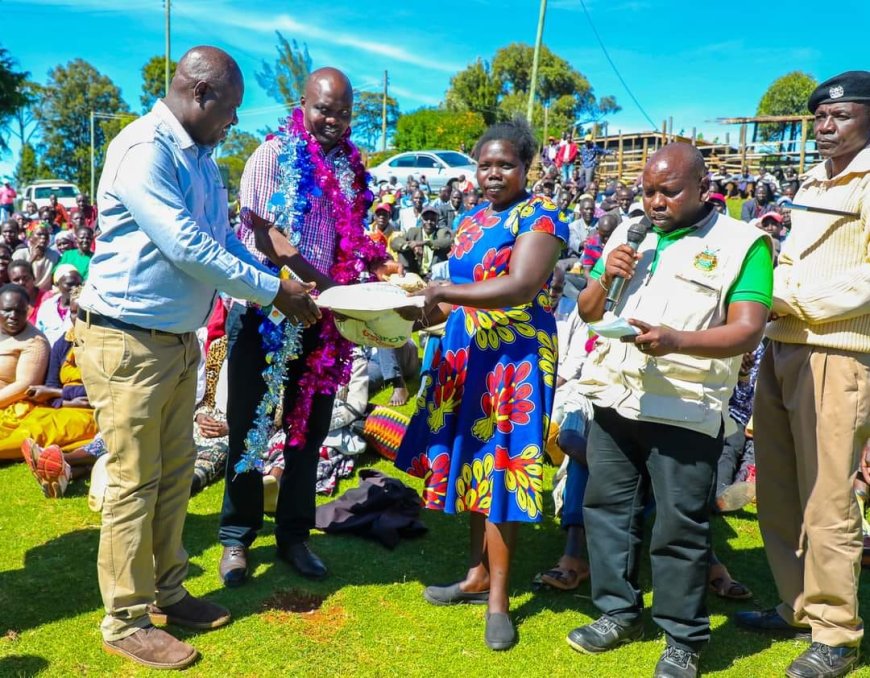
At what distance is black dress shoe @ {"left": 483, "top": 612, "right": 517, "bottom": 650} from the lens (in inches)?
129

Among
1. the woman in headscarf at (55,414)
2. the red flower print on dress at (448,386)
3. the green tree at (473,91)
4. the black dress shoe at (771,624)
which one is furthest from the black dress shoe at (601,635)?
the green tree at (473,91)

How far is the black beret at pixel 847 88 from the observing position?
3.06 metres

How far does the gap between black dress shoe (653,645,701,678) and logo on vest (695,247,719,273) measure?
160 cm

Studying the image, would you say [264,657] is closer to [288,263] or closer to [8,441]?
[288,263]

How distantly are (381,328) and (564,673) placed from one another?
1.68m

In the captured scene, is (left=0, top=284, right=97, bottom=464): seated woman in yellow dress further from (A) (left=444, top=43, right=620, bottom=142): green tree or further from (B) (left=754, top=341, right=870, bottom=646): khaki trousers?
(A) (left=444, top=43, right=620, bottom=142): green tree

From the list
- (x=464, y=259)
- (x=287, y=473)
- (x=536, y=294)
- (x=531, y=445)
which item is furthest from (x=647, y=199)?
(x=287, y=473)

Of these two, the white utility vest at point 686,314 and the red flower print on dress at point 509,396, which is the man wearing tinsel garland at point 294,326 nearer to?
the red flower print on dress at point 509,396

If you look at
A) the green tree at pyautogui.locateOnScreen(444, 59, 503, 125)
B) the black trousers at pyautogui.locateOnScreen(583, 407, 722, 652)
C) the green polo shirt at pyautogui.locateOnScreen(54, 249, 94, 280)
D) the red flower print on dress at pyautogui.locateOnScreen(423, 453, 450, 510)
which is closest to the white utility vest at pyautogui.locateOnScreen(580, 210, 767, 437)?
the black trousers at pyautogui.locateOnScreen(583, 407, 722, 652)

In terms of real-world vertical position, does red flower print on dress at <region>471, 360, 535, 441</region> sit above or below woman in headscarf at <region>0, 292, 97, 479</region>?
above

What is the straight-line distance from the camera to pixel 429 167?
24828mm

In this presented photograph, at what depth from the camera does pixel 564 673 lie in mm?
3115

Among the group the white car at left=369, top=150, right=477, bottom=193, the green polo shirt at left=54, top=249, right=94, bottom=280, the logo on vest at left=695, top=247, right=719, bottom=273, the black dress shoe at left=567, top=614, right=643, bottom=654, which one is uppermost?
the white car at left=369, top=150, right=477, bottom=193

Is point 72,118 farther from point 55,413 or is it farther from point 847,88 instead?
point 847,88
